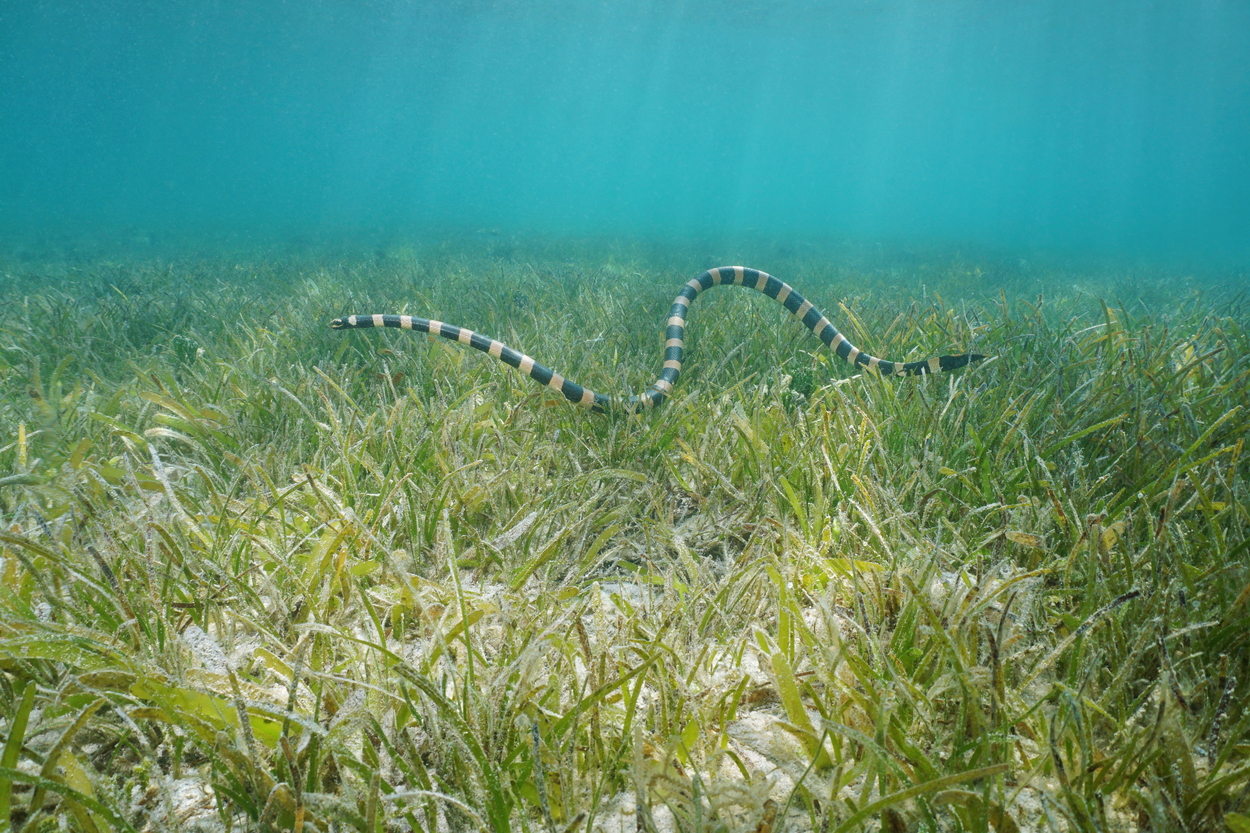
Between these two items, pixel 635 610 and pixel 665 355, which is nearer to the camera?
pixel 635 610

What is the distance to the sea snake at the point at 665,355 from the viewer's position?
106 inches

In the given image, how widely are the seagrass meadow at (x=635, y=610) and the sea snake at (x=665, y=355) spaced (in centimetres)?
13

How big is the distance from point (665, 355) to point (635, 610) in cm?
234

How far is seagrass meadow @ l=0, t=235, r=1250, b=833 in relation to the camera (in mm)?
839

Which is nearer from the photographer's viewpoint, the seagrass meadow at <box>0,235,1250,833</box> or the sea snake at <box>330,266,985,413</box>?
the seagrass meadow at <box>0,235,1250,833</box>

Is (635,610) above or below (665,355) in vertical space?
below

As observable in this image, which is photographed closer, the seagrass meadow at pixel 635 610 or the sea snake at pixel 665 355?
the seagrass meadow at pixel 635 610

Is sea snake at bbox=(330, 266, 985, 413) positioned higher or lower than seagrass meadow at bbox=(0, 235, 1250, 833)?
higher

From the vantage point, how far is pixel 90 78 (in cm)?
7962

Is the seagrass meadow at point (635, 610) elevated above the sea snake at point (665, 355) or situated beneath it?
situated beneath

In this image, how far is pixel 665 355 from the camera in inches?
139

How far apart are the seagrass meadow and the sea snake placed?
0.43 feet

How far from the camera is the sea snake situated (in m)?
2.70

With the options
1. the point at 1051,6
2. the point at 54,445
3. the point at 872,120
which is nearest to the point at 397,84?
the point at 872,120
